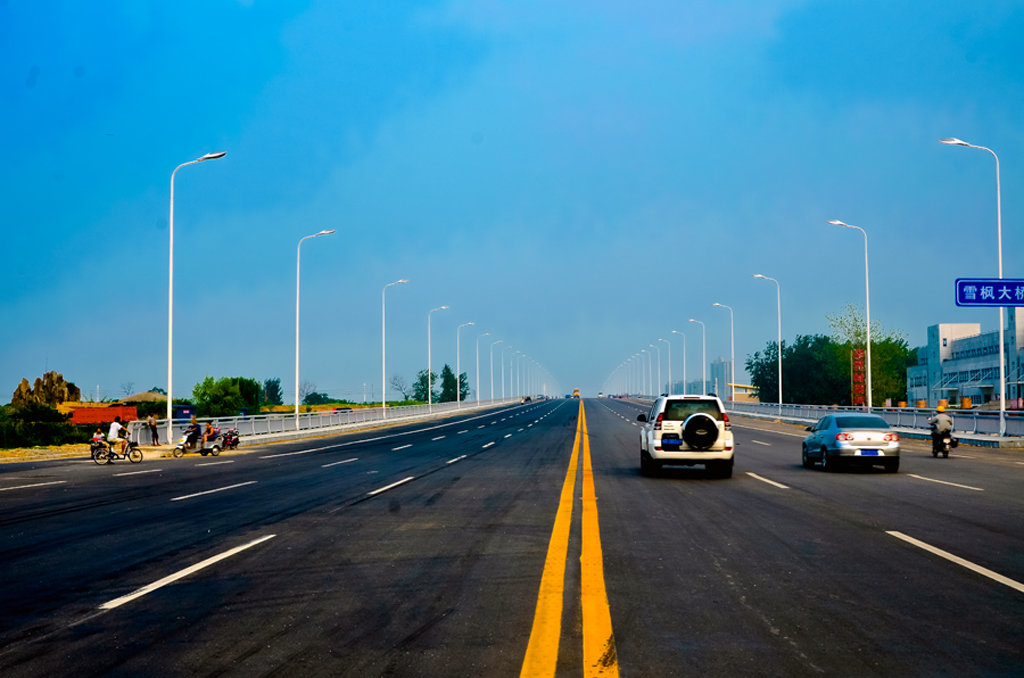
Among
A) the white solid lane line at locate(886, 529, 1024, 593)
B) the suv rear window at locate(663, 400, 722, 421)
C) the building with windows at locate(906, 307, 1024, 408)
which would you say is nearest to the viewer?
the white solid lane line at locate(886, 529, 1024, 593)

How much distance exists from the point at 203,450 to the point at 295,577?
2561 centimetres

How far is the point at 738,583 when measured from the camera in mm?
7684

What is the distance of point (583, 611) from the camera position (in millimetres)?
6703

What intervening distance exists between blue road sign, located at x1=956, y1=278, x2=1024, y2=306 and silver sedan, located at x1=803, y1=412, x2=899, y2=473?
14.6 meters

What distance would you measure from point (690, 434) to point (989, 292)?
828 inches

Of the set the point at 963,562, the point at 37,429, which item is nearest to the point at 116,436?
the point at 37,429

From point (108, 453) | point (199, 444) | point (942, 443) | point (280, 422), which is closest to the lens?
point (942, 443)

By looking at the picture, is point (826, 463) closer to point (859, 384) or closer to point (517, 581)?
point (517, 581)

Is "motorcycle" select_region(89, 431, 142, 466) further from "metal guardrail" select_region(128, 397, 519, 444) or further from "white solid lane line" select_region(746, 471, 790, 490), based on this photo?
"white solid lane line" select_region(746, 471, 790, 490)

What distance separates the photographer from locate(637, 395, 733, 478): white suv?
720 inches

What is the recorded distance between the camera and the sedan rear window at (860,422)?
20922 millimetres

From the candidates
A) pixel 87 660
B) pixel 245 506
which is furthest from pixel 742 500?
pixel 87 660

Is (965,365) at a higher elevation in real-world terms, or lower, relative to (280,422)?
higher

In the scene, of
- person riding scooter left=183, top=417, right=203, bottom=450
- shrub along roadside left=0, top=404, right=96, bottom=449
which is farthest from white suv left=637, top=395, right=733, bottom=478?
shrub along roadside left=0, top=404, right=96, bottom=449
